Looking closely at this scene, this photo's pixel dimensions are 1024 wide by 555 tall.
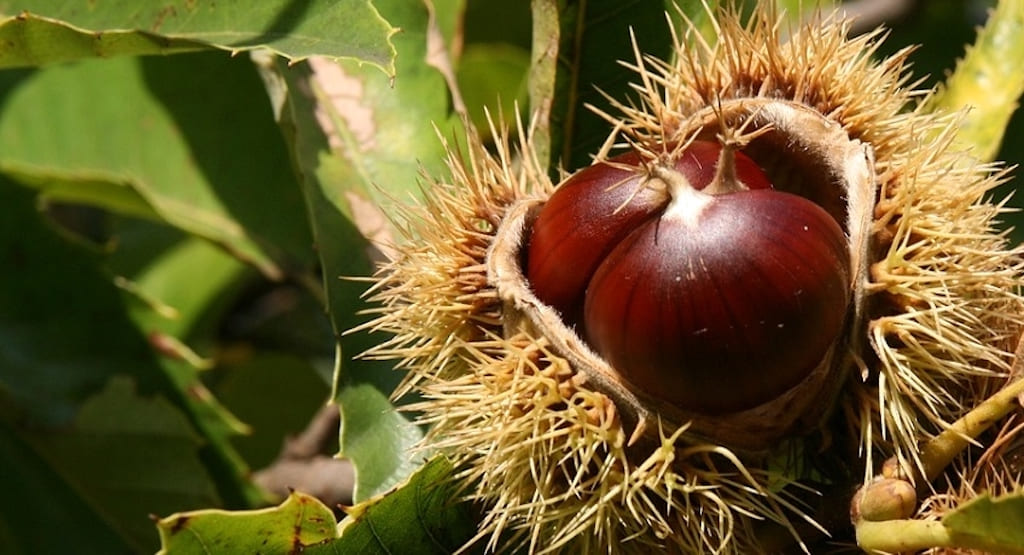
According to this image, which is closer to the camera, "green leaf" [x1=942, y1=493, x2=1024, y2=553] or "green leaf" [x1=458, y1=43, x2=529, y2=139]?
"green leaf" [x1=942, y1=493, x2=1024, y2=553]

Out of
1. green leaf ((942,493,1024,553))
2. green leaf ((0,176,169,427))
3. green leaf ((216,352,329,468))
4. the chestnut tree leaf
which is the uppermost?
the chestnut tree leaf

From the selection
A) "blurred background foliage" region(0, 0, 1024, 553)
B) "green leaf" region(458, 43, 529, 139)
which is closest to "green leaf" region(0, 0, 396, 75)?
"blurred background foliage" region(0, 0, 1024, 553)

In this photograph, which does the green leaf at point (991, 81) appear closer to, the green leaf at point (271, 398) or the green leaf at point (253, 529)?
the green leaf at point (253, 529)

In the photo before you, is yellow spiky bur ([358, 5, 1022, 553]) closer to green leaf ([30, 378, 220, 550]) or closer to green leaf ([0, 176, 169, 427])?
green leaf ([30, 378, 220, 550])

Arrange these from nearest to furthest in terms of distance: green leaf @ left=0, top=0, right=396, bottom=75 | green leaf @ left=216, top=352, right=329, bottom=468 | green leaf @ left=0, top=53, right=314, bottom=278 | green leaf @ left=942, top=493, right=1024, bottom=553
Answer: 1. green leaf @ left=942, top=493, right=1024, bottom=553
2. green leaf @ left=0, top=0, right=396, bottom=75
3. green leaf @ left=0, top=53, right=314, bottom=278
4. green leaf @ left=216, top=352, right=329, bottom=468

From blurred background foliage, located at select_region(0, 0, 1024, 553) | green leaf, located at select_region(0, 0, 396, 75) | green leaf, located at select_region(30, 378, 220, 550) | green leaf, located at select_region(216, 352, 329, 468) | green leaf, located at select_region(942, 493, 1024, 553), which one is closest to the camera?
green leaf, located at select_region(942, 493, 1024, 553)

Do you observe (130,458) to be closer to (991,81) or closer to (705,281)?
(705,281)

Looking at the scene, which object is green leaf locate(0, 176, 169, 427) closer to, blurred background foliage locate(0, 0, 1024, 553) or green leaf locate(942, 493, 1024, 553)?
blurred background foliage locate(0, 0, 1024, 553)

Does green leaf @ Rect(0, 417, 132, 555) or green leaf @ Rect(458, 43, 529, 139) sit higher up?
green leaf @ Rect(458, 43, 529, 139)

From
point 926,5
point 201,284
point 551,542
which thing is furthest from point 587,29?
point 926,5
